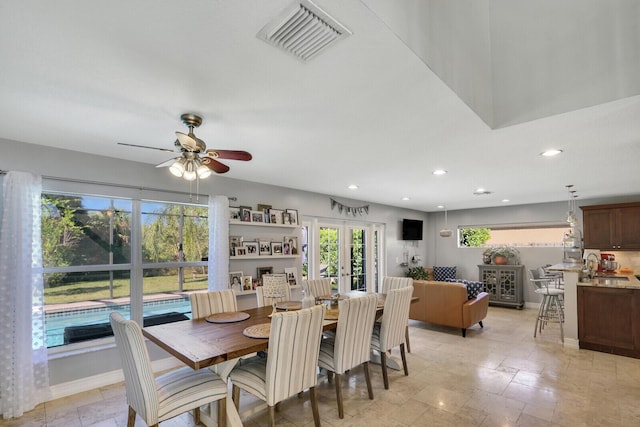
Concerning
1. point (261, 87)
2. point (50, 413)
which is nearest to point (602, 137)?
point (261, 87)

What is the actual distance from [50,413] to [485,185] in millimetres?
5659

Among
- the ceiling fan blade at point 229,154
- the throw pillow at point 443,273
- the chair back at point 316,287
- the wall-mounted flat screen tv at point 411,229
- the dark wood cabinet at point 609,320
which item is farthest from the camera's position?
the throw pillow at point 443,273

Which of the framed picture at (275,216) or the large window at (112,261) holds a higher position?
the framed picture at (275,216)

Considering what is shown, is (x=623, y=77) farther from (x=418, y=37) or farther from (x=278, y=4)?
(x=278, y=4)

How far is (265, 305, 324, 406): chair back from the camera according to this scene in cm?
217

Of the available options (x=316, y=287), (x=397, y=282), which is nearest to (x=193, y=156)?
(x=316, y=287)

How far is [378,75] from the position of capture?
1.76 meters

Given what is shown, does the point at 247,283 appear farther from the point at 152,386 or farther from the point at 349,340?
the point at 152,386

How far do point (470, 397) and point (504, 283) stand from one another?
4.93m

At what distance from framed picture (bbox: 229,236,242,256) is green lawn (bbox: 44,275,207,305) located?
0.51 m

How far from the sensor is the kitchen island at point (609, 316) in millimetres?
4020

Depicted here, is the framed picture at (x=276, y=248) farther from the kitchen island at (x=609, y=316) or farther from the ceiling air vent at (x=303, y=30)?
the kitchen island at (x=609, y=316)

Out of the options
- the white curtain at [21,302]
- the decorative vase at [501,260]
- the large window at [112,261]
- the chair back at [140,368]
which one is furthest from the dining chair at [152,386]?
the decorative vase at [501,260]

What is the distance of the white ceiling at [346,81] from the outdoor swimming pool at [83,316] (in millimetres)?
1648
